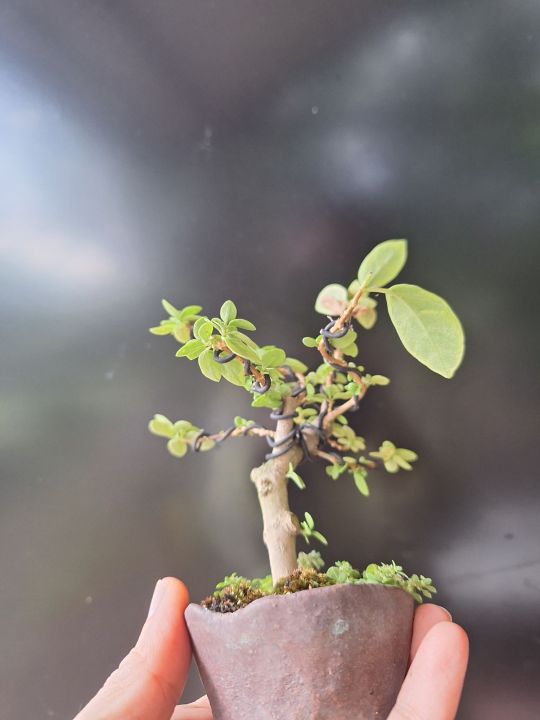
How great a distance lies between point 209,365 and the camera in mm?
690

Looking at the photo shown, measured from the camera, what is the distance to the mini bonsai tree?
0.57 metres

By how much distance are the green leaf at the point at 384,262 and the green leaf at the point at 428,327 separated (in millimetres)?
25

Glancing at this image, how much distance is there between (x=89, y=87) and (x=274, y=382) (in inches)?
29.3

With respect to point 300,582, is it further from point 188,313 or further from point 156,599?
point 188,313

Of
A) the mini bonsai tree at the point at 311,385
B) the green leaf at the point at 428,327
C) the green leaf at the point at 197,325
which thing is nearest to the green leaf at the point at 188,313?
the mini bonsai tree at the point at 311,385

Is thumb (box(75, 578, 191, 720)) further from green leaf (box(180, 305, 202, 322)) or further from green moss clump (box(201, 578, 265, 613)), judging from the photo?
green leaf (box(180, 305, 202, 322))

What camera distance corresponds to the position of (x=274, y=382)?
780 millimetres

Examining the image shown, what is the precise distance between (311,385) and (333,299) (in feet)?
0.71

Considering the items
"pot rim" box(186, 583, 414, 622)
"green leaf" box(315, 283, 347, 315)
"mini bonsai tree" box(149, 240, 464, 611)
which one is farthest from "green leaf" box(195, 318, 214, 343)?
"pot rim" box(186, 583, 414, 622)

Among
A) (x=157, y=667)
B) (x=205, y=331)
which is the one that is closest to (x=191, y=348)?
(x=205, y=331)

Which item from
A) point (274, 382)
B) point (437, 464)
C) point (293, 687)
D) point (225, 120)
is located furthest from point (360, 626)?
point (225, 120)

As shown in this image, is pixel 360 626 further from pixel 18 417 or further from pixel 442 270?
pixel 18 417

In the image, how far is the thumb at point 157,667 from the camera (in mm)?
657

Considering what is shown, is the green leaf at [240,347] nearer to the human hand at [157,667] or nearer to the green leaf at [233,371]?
the green leaf at [233,371]
